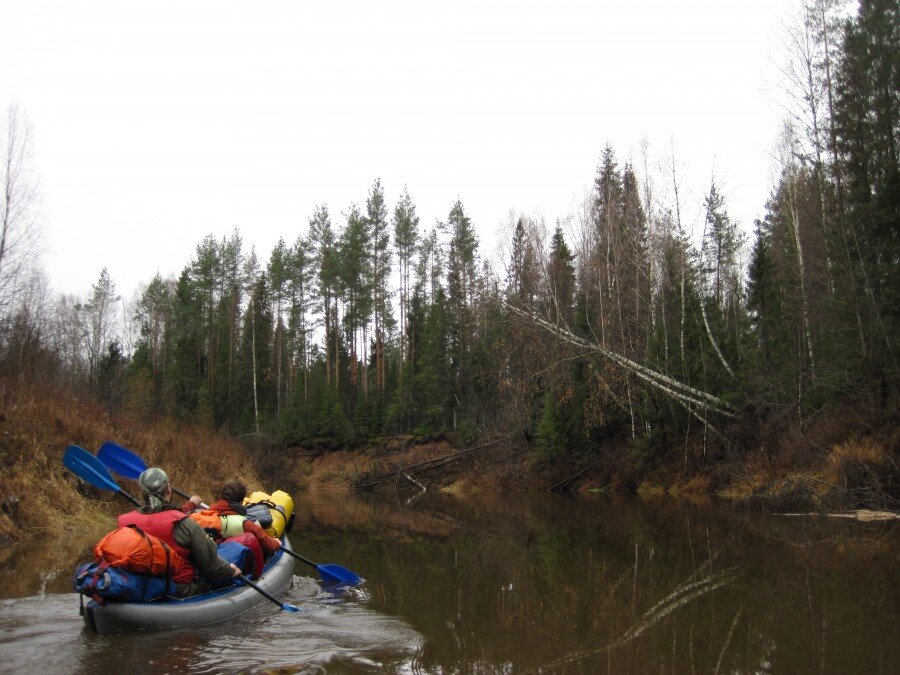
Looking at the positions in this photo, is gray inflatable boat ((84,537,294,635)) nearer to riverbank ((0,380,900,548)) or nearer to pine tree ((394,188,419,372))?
riverbank ((0,380,900,548))

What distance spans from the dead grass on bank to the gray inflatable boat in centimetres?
527

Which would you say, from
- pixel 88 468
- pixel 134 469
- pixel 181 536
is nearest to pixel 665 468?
pixel 134 469

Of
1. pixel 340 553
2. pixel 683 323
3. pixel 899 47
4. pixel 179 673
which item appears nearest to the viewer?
pixel 179 673

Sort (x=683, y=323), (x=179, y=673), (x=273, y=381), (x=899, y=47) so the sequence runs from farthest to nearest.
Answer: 1. (x=273, y=381)
2. (x=683, y=323)
3. (x=899, y=47)
4. (x=179, y=673)

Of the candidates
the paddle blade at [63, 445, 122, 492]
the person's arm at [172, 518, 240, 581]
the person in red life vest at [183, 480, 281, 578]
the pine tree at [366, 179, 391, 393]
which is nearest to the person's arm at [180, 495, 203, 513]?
the person in red life vest at [183, 480, 281, 578]

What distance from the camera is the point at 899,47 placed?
602 inches

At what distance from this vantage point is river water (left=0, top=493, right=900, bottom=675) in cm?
503

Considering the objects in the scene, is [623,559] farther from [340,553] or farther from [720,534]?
[340,553]

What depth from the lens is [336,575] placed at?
8141mm

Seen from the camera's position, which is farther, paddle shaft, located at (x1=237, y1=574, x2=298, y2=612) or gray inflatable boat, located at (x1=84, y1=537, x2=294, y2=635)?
paddle shaft, located at (x1=237, y1=574, x2=298, y2=612)

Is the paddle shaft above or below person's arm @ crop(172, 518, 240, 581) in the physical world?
below

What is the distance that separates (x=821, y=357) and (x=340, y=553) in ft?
45.3

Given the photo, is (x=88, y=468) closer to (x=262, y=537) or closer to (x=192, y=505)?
(x=192, y=505)

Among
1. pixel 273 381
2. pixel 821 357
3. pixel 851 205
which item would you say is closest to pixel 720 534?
pixel 821 357
